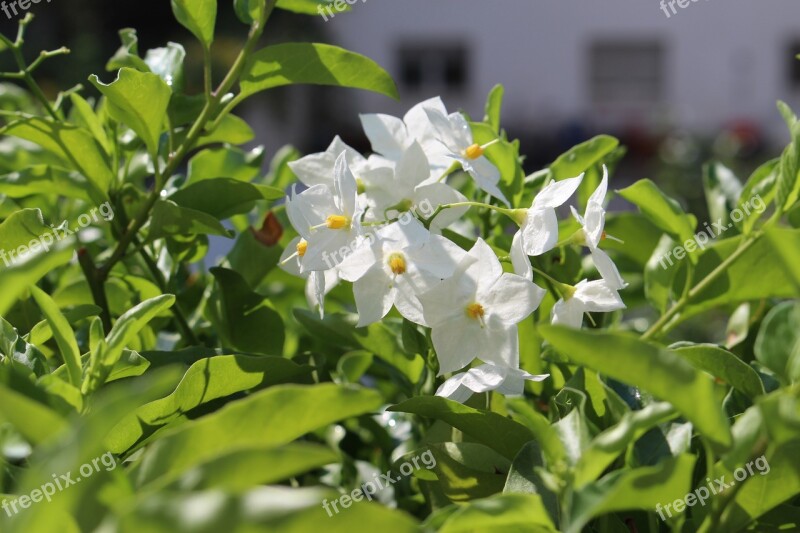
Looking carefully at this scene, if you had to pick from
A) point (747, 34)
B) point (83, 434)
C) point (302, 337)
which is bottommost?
point (747, 34)

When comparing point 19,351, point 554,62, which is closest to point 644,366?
point 19,351

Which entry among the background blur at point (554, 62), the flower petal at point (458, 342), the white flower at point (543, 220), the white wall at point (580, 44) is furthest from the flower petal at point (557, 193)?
the white wall at point (580, 44)

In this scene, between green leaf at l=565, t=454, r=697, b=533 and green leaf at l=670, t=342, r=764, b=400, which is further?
green leaf at l=670, t=342, r=764, b=400

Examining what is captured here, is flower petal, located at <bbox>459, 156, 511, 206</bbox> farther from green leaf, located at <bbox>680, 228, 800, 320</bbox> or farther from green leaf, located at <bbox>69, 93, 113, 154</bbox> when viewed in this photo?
green leaf, located at <bbox>69, 93, 113, 154</bbox>

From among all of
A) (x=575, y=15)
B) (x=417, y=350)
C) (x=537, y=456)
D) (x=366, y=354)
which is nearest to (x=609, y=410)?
(x=537, y=456)

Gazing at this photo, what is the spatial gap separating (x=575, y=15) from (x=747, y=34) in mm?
2314

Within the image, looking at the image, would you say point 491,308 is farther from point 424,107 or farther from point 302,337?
point 302,337

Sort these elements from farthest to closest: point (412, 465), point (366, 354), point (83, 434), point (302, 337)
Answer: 1. point (302, 337)
2. point (366, 354)
3. point (412, 465)
4. point (83, 434)

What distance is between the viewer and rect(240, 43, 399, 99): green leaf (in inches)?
29.8

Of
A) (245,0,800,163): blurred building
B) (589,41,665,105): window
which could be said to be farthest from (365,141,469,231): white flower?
(589,41,665,105): window

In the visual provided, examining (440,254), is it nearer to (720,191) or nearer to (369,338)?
(369,338)

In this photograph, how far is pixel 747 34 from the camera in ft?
41.9

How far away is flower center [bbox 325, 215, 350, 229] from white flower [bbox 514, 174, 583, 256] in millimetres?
115

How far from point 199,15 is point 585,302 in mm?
373
